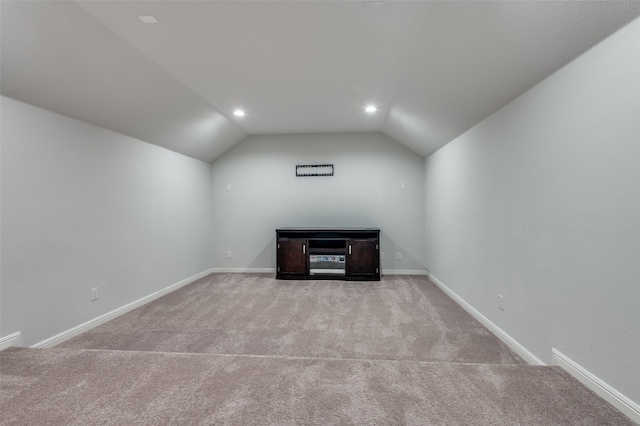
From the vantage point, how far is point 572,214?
1600 millimetres

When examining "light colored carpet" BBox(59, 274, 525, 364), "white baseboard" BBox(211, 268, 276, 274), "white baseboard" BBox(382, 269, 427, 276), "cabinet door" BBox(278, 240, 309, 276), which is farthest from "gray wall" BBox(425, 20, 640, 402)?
"white baseboard" BBox(211, 268, 276, 274)

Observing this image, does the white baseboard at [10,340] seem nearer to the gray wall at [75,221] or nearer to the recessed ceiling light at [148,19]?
the gray wall at [75,221]

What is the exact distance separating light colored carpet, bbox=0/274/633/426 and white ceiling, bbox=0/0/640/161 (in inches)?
74.9

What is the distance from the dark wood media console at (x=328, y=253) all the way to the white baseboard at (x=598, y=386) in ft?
9.15

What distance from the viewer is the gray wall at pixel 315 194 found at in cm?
481

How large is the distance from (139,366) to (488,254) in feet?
9.71

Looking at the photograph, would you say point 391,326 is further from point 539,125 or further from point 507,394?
point 539,125

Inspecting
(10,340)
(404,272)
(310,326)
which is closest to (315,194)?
(404,272)

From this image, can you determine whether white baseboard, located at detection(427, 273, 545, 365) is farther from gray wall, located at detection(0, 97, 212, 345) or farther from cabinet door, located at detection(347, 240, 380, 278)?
gray wall, located at detection(0, 97, 212, 345)

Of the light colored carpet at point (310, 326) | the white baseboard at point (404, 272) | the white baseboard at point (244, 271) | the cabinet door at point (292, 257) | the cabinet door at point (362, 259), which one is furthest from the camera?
the white baseboard at point (244, 271)

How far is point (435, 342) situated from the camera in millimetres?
2352

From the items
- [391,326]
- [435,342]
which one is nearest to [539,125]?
[435,342]

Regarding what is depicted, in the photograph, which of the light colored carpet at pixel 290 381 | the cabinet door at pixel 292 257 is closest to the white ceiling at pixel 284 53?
the light colored carpet at pixel 290 381

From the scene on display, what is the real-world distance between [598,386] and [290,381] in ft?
5.33
